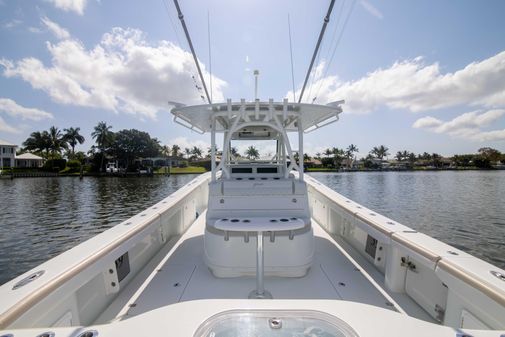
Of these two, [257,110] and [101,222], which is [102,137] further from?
[257,110]

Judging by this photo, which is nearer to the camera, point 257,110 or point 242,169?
point 257,110

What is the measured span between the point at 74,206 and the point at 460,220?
26.7 meters

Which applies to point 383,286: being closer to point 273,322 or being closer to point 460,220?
point 273,322

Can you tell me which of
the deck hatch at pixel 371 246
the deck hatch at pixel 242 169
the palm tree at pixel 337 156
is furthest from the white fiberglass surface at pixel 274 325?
the palm tree at pixel 337 156

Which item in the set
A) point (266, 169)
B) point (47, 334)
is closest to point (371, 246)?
point (266, 169)

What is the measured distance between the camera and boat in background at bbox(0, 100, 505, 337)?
1.26 meters

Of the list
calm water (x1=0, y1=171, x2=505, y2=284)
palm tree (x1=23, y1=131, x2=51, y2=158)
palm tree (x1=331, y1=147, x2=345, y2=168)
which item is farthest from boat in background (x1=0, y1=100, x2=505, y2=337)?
palm tree (x1=331, y1=147, x2=345, y2=168)

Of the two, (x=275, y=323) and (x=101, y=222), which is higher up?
(x=275, y=323)

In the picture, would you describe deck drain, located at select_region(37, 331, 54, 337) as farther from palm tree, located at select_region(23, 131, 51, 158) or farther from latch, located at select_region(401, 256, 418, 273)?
palm tree, located at select_region(23, 131, 51, 158)

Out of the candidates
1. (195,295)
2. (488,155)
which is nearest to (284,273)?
(195,295)

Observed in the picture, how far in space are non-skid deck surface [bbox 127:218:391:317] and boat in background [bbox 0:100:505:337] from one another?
0.05 feet

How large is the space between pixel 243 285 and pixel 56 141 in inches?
3010

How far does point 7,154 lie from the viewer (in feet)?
166

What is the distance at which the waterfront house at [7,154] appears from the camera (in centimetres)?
5006
